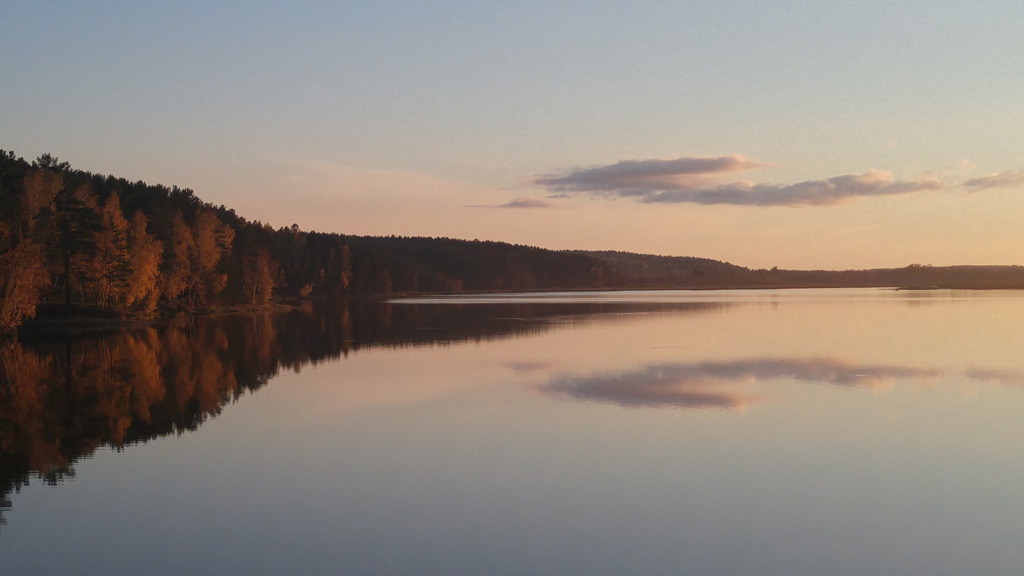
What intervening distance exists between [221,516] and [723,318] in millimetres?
55131

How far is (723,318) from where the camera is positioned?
63.2 meters

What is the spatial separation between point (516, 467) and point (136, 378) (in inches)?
703

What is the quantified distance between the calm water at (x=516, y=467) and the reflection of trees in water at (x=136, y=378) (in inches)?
6.6

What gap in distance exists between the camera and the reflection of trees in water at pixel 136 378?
56.9 ft

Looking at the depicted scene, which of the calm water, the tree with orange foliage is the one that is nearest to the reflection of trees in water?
the calm water

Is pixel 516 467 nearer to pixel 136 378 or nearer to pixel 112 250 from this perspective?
pixel 136 378

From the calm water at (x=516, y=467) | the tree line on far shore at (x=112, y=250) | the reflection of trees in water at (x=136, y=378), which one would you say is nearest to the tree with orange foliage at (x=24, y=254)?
the tree line on far shore at (x=112, y=250)

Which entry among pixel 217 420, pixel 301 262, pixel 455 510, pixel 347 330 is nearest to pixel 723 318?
pixel 347 330

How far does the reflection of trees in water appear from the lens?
1733 centimetres

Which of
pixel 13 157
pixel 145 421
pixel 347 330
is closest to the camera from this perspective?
pixel 145 421

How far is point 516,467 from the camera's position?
49.5 ft

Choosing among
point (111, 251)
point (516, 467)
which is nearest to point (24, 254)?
point (111, 251)

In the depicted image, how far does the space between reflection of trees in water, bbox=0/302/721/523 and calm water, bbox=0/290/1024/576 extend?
17 cm

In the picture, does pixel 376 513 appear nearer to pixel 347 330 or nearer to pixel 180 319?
pixel 347 330
